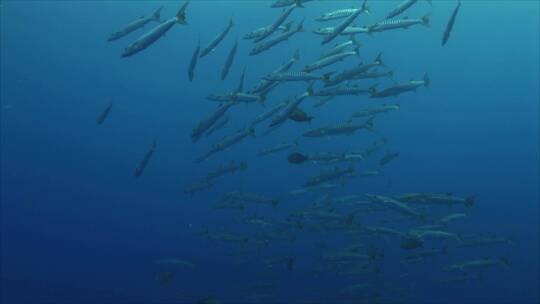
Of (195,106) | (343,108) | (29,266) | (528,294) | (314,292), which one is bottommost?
(528,294)

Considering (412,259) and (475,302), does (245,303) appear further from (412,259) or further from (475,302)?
(475,302)

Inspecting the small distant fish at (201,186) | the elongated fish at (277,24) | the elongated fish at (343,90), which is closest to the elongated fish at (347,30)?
the elongated fish at (277,24)

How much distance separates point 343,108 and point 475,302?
12.3 metres

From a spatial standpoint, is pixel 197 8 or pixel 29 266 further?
pixel 29 266

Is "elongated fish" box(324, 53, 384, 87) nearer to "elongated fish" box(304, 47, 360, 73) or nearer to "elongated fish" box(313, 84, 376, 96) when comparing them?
"elongated fish" box(313, 84, 376, 96)

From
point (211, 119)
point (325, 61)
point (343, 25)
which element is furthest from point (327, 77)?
point (211, 119)

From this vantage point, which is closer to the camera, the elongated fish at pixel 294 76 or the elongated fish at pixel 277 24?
the elongated fish at pixel 294 76

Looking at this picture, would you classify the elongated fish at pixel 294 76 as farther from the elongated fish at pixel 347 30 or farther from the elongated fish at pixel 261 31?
the elongated fish at pixel 261 31

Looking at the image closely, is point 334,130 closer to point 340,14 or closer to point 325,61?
point 325,61

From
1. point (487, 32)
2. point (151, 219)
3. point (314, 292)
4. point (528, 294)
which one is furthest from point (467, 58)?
point (151, 219)

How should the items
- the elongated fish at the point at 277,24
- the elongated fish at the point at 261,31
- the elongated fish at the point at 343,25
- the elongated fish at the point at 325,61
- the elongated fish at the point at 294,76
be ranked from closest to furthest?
the elongated fish at the point at 343,25 → the elongated fish at the point at 294,76 → the elongated fish at the point at 277,24 → the elongated fish at the point at 325,61 → the elongated fish at the point at 261,31

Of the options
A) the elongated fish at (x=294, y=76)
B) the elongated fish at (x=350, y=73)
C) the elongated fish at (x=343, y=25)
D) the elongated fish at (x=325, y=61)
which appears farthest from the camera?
the elongated fish at (x=350, y=73)

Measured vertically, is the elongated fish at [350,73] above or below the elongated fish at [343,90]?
above

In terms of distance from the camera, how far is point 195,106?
29.0 meters
